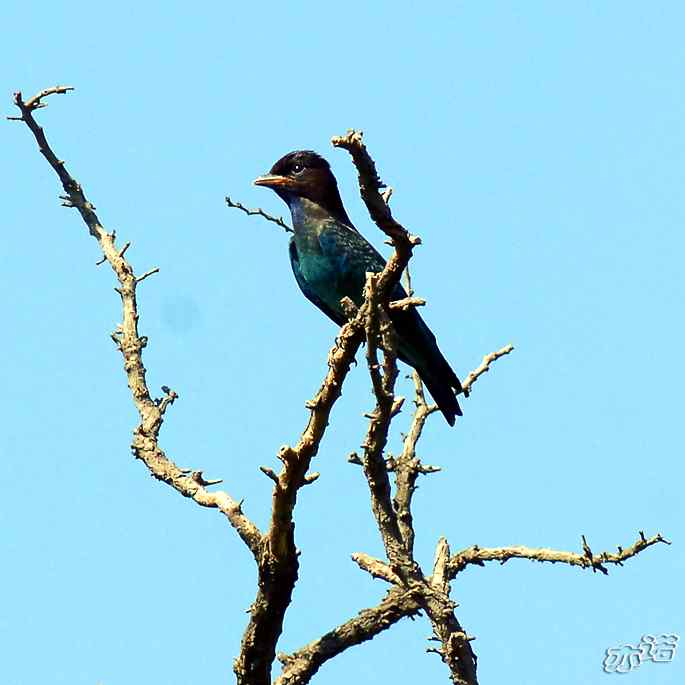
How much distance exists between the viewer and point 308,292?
26.5 ft

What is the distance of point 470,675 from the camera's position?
15.2 ft

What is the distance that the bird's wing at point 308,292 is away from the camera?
800 centimetres

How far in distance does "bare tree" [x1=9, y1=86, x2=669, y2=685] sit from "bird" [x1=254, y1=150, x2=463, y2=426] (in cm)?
162

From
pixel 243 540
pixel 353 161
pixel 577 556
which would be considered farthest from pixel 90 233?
pixel 577 556

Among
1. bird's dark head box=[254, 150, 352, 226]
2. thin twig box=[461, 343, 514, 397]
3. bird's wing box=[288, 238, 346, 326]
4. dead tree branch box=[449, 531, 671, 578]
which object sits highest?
bird's dark head box=[254, 150, 352, 226]

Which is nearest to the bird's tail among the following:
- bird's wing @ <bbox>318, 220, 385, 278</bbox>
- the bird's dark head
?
bird's wing @ <bbox>318, 220, 385, 278</bbox>

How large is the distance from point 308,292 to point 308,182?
0.77 metres

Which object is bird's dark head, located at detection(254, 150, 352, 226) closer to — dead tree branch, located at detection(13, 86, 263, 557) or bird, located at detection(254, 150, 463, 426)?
bird, located at detection(254, 150, 463, 426)

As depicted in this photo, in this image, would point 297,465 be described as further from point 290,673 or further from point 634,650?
point 634,650

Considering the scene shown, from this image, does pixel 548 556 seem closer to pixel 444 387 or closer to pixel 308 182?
pixel 444 387

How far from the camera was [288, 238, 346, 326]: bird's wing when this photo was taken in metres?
8.00

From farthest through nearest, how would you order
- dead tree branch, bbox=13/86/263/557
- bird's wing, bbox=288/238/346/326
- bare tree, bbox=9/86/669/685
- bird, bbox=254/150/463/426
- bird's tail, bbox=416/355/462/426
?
bird's wing, bbox=288/238/346/326
bird, bbox=254/150/463/426
bird's tail, bbox=416/355/462/426
dead tree branch, bbox=13/86/263/557
bare tree, bbox=9/86/669/685

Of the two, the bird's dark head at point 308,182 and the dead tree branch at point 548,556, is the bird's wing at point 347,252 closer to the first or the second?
the bird's dark head at point 308,182

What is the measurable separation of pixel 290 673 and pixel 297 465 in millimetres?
1037
